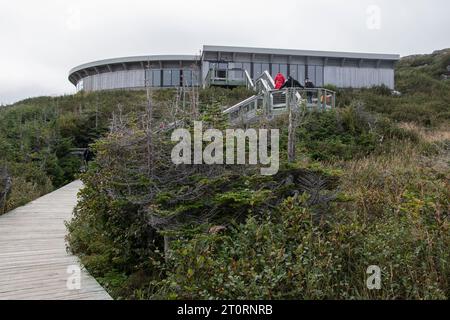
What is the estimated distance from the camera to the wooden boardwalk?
4.03m

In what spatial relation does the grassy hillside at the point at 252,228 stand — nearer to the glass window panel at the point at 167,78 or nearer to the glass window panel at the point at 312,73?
the glass window panel at the point at 312,73

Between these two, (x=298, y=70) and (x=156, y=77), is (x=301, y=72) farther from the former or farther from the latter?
(x=156, y=77)

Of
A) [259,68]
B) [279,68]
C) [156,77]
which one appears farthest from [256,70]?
[156,77]

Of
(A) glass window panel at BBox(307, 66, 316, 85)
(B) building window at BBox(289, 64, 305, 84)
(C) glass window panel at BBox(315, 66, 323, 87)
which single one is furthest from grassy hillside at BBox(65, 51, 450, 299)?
(C) glass window panel at BBox(315, 66, 323, 87)

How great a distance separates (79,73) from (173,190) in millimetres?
40005

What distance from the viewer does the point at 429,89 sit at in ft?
97.7
